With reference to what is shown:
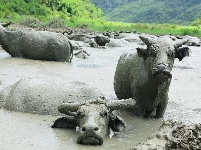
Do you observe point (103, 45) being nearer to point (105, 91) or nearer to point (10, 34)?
point (10, 34)

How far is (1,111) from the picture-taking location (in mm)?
7152

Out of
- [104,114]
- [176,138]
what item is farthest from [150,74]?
[176,138]

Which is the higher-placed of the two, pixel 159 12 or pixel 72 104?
pixel 72 104

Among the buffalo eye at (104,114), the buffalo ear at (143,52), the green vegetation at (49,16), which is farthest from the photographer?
the green vegetation at (49,16)

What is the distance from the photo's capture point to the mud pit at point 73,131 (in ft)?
18.9

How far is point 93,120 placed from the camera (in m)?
5.80

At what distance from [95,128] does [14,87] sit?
2416 millimetres

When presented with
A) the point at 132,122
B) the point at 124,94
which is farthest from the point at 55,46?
the point at 132,122

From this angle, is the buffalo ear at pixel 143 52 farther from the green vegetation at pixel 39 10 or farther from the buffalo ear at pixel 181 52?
the green vegetation at pixel 39 10

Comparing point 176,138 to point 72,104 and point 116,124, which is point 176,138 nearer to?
point 116,124

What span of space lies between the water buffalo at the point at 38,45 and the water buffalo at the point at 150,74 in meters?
7.05

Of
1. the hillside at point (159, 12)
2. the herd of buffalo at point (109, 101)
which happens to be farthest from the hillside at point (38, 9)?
the hillside at point (159, 12)

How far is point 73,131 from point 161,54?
5.28 ft

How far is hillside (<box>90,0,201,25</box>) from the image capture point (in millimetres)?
93875
